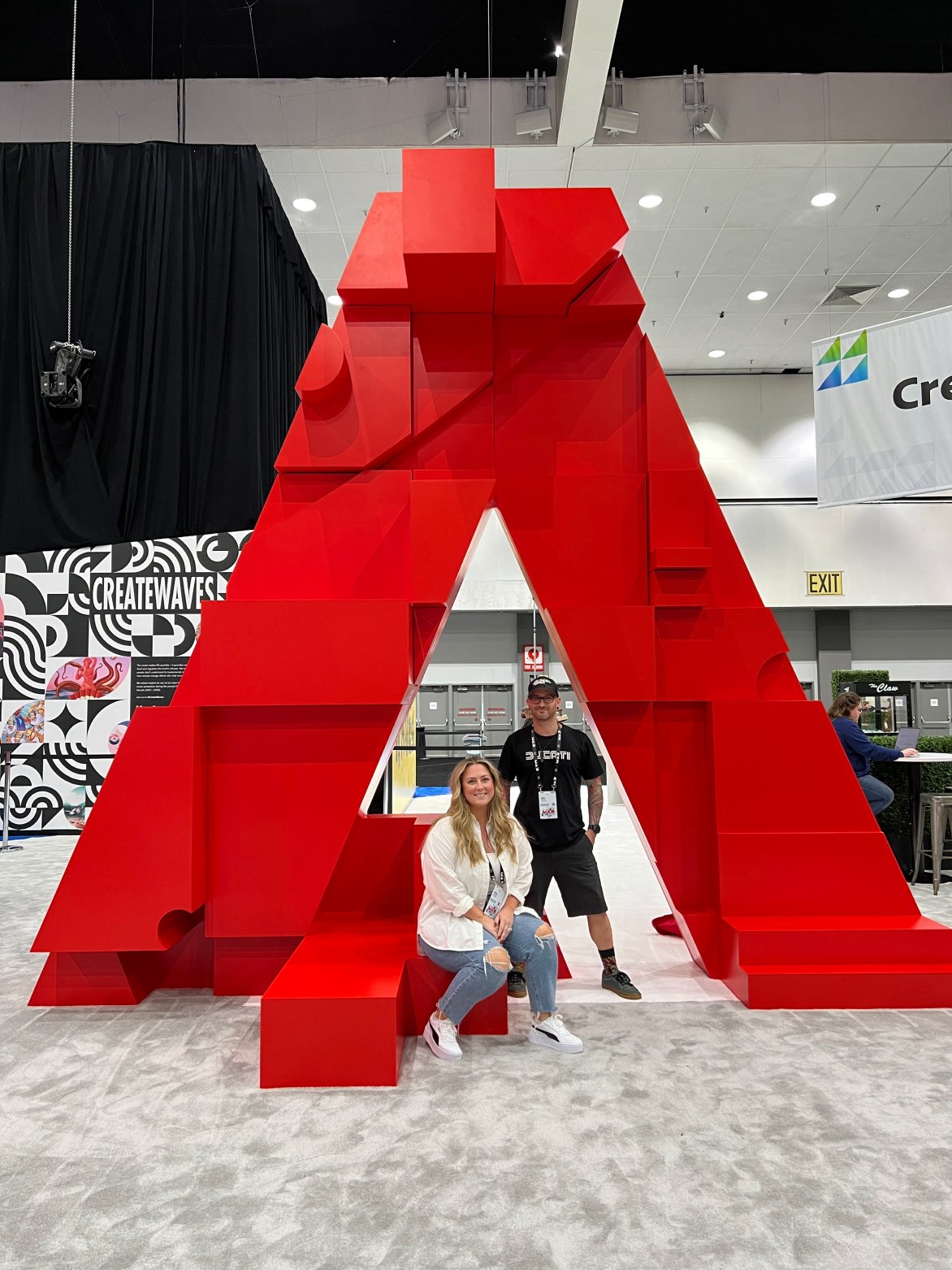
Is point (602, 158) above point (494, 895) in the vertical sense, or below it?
above

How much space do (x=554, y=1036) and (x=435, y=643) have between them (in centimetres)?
167

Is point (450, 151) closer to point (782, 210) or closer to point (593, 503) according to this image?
point (593, 503)

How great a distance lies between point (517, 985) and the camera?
383 centimetres

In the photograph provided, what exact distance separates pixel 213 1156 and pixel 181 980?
164 centimetres

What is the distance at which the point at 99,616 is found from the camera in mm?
9016

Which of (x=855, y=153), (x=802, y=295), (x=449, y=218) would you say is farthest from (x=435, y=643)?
(x=802, y=295)

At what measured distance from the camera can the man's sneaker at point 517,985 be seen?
12.4 feet

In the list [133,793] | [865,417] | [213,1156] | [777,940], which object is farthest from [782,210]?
[213,1156]

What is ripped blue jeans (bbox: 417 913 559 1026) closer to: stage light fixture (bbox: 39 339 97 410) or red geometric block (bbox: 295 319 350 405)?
red geometric block (bbox: 295 319 350 405)

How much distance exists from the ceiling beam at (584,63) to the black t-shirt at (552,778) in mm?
5053

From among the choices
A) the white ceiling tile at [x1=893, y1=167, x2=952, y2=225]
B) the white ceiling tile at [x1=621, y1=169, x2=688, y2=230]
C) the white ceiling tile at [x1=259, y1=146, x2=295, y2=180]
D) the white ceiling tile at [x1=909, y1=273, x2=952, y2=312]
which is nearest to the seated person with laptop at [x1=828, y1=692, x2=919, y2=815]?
the white ceiling tile at [x1=621, y1=169, x2=688, y2=230]

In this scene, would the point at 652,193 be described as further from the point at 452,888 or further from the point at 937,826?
the point at 452,888

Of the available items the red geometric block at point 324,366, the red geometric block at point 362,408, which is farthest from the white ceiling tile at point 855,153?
the red geometric block at point 324,366

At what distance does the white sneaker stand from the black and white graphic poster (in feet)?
21.4
